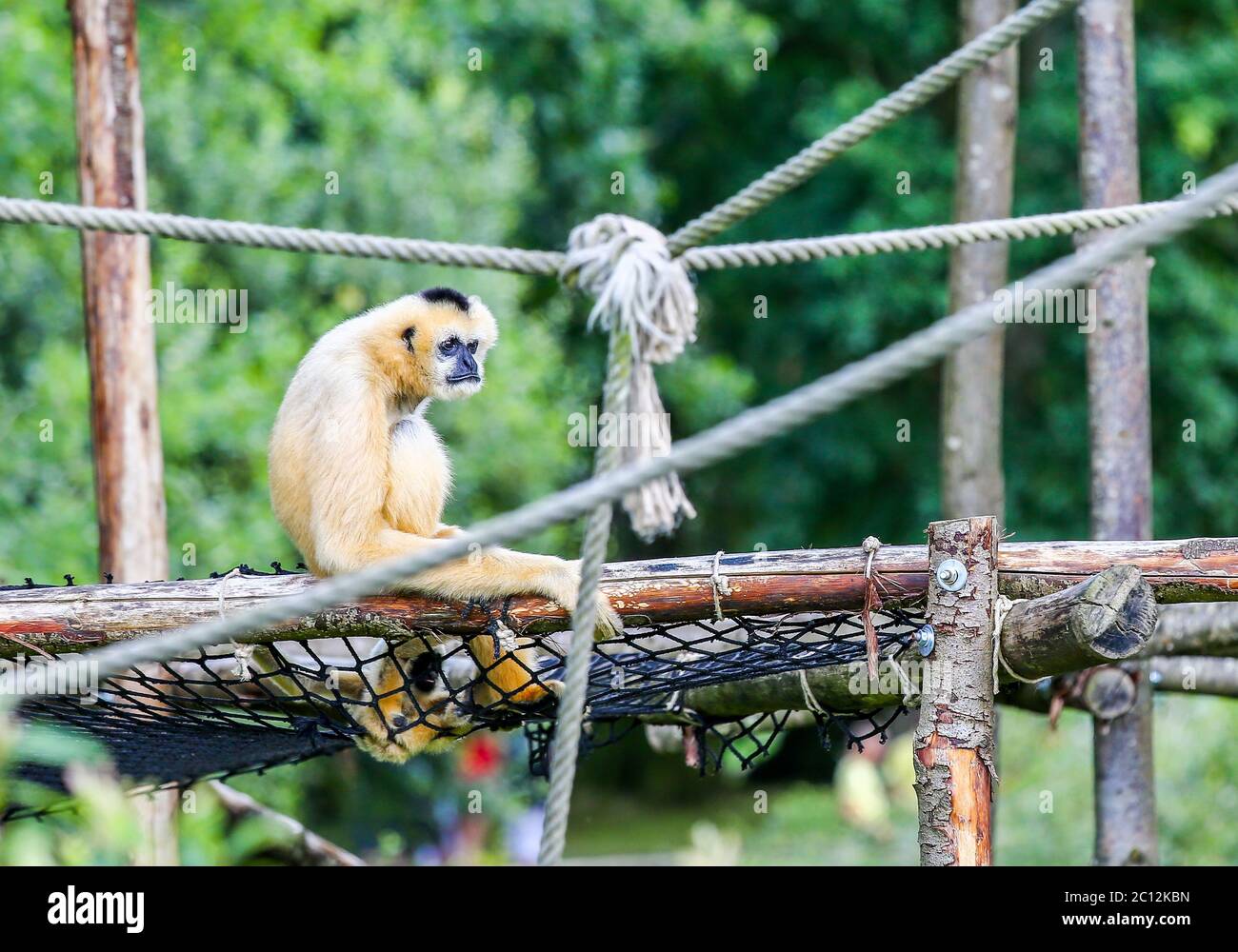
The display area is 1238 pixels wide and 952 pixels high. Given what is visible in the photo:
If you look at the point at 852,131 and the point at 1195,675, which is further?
the point at 1195,675

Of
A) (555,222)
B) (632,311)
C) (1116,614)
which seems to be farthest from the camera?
(555,222)

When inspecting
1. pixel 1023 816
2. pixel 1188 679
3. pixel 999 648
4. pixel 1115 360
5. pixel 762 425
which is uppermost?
pixel 1115 360

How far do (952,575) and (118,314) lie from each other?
10.5 feet

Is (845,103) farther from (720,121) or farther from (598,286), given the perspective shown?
(598,286)

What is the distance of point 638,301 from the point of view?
9.52ft

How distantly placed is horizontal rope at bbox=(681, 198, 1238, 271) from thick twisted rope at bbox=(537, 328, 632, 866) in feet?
3.01

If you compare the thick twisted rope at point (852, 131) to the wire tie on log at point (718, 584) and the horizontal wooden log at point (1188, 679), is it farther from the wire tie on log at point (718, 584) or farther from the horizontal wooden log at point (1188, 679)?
the horizontal wooden log at point (1188, 679)

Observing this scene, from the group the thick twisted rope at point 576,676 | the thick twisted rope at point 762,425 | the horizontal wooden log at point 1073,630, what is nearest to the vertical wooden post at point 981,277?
the horizontal wooden log at point 1073,630

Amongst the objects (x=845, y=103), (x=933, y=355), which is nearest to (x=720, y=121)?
(x=845, y=103)

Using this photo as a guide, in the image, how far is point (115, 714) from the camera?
3.49 meters

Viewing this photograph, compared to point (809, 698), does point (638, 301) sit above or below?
above

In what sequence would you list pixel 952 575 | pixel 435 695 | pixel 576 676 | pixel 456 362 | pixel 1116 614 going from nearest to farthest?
pixel 576 676 → pixel 1116 614 → pixel 952 575 → pixel 435 695 → pixel 456 362

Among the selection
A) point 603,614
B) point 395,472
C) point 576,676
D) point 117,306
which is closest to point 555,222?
point 117,306

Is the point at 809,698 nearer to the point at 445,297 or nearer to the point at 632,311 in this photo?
the point at 632,311
